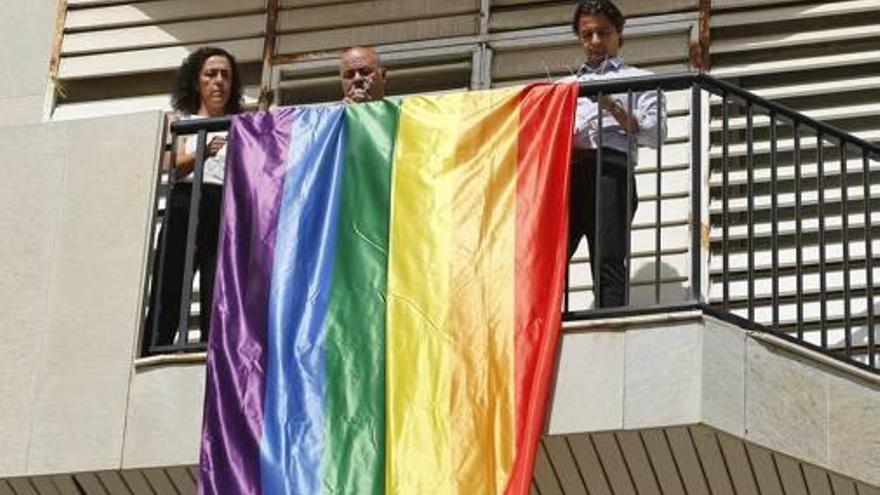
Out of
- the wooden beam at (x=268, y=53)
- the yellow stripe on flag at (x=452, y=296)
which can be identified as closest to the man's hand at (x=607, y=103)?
the yellow stripe on flag at (x=452, y=296)

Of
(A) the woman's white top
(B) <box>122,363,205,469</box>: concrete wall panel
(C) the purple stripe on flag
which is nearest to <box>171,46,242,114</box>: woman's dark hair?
(A) the woman's white top

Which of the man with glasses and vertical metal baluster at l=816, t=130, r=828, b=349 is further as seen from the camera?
the man with glasses

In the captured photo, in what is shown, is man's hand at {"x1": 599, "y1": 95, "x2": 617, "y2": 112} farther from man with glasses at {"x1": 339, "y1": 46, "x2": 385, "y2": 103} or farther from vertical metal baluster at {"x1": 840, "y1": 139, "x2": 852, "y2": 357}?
man with glasses at {"x1": 339, "y1": 46, "x2": 385, "y2": 103}

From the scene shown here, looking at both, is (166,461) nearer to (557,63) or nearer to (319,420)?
(319,420)

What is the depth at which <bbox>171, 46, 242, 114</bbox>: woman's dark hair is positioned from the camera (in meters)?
13.7

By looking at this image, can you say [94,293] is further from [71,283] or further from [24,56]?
[24,56]

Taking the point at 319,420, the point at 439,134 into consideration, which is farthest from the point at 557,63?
the point at 319,420

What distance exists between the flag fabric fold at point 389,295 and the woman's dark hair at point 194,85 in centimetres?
68

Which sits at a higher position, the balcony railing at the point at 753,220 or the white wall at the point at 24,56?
the white wall at the point at 24,56

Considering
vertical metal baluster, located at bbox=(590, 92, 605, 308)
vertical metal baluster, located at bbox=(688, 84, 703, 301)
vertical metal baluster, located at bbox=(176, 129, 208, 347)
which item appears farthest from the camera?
vertical metal baluster, located at bbox=(176, 129, 208, 347)

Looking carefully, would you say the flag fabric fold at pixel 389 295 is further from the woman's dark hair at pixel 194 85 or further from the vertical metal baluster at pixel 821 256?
the vertical metal baluster at pixel 821 256

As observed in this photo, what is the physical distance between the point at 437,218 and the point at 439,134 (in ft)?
1.44

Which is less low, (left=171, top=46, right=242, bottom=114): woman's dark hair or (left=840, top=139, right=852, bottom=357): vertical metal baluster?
(left=171, top=46, right=242, bottom=114): woman's dark hair

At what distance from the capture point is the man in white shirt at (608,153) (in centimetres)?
1259
